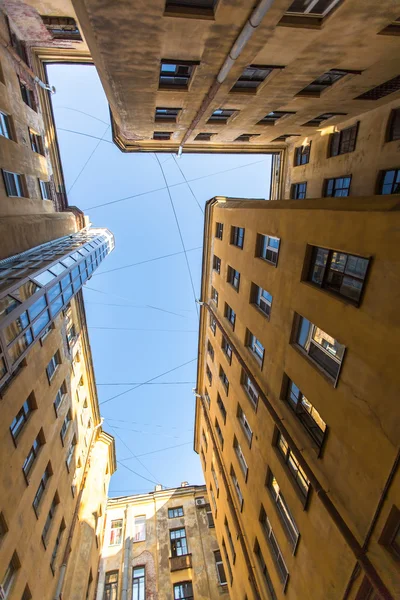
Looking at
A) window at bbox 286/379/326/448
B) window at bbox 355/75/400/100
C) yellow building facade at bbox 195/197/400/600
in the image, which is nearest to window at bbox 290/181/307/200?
yellow building facade at bbox 195/197/400/600

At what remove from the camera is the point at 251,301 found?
16.5 m

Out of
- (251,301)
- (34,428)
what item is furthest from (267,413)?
(34,428)

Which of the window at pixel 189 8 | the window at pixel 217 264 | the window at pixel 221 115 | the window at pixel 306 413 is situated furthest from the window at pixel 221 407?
the window at pixel 189 8

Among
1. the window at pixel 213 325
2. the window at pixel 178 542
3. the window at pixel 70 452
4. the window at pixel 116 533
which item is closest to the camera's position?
the window at pixel 70 452

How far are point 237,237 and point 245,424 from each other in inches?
479

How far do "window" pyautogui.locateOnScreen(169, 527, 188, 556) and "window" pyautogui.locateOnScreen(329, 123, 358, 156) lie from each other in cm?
3596

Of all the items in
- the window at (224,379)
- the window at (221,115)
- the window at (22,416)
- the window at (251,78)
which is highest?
the window at (221,115)

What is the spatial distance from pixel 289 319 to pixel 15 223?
16.2 metres

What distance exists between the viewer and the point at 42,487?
610 inches

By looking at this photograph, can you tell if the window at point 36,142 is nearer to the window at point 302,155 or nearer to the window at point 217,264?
the window at point 217,264

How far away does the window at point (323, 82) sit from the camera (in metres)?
13.5

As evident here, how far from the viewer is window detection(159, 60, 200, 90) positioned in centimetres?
1233

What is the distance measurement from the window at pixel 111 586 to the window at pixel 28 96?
1504 inches

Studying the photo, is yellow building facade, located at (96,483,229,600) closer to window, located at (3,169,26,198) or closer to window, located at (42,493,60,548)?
window, located at (42,493,60,548)
